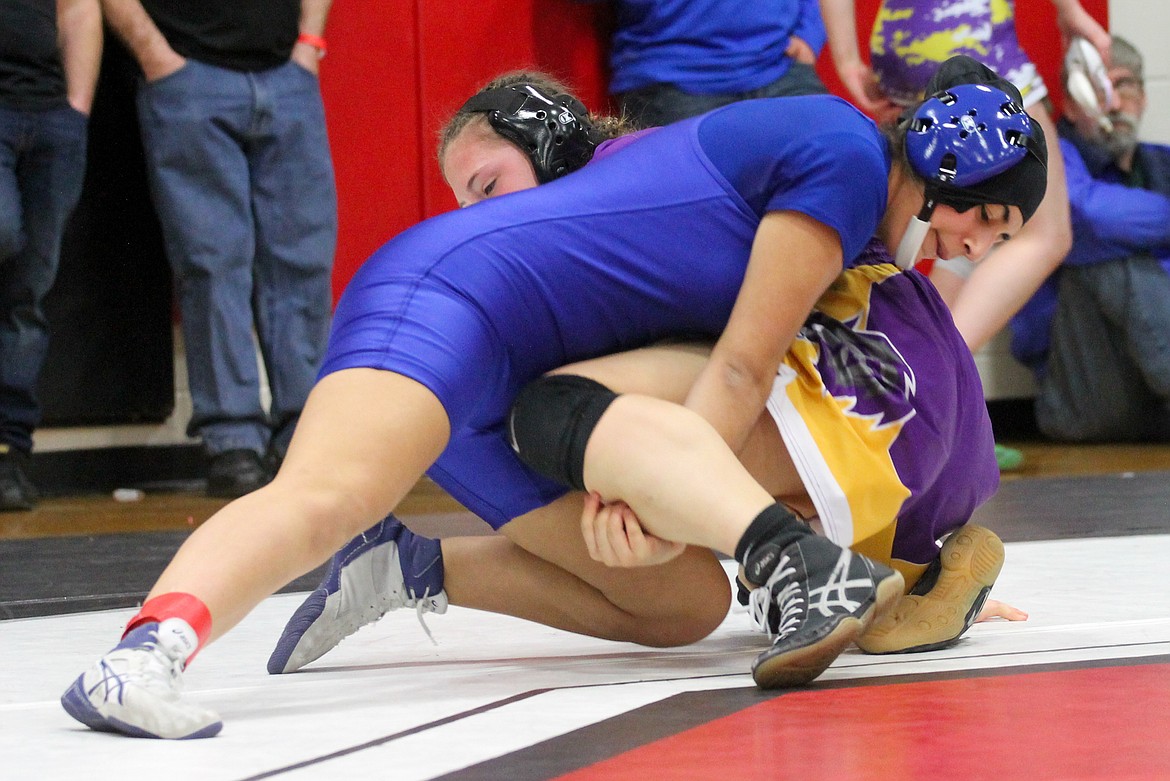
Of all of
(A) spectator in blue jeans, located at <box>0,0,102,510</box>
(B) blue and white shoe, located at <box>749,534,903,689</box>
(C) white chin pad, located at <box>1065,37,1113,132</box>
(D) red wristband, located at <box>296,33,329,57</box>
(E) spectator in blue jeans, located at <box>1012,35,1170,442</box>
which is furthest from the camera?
(E) spectator in blue jeans, located at <box>1012,35,1170,442</box>

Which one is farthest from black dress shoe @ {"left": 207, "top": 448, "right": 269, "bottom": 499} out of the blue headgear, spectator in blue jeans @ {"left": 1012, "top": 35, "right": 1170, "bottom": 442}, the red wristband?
spectator in blue jeans @ {"left": 1012, "top": 35, "right": 1170, "bottom": 442}

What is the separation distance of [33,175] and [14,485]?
692mm

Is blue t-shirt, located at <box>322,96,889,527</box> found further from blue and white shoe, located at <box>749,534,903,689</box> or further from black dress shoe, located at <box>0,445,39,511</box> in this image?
black dress shoe, located at <box>0,445,39,511</box>

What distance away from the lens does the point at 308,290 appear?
3.82m

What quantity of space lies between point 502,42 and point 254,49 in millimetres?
903

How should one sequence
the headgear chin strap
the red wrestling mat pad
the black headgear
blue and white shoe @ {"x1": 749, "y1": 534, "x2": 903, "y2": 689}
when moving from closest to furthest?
the red wrestling mat pad < blue and white shoe @ {"x1": 749, "y1": 534, "x2": 903, "y2": 689} < the black headgear < the headgear chin strap

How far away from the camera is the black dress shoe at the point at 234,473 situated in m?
3.59

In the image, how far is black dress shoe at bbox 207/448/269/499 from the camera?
3.59m

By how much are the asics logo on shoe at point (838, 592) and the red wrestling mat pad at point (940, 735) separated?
3.0 inches

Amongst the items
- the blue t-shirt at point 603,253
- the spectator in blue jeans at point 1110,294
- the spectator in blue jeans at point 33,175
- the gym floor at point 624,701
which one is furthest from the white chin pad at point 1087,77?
the blue t-shirt at point 603,253

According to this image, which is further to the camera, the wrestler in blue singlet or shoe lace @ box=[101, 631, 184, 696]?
the wrestler in blue singlet

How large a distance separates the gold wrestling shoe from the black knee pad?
38cm

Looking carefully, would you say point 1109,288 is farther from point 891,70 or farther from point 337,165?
point 337,165

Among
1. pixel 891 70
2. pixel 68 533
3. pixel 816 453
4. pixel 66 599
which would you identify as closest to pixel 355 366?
pixel 816 453
